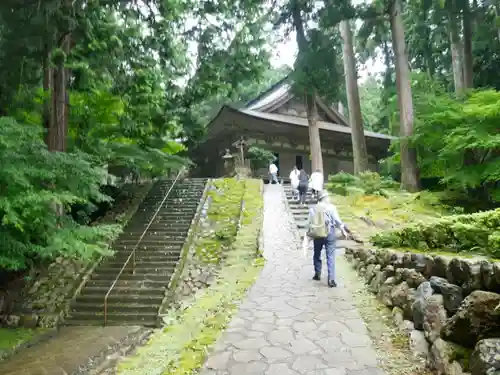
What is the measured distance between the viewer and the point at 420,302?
13.9 ft

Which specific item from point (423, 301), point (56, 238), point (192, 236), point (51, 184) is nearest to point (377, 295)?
point (423, 301)

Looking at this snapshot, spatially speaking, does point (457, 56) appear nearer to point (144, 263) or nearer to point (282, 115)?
point (282, 115)

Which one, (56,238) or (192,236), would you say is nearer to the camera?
(56,238)

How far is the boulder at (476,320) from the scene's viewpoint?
293 centimetres

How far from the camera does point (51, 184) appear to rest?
771 cm

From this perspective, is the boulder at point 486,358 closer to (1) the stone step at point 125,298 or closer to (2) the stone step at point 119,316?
(2) the stone step at point 119,316

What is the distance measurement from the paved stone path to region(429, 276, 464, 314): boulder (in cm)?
93

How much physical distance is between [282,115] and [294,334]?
73.8ft

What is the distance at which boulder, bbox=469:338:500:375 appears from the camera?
2.57 meters

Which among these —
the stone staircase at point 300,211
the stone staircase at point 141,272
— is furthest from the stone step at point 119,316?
the stone staircase at point 300,211

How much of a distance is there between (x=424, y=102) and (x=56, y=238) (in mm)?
15397

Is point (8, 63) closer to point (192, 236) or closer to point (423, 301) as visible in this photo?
point (192, 236)

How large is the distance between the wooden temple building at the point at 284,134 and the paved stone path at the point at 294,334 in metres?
16.9

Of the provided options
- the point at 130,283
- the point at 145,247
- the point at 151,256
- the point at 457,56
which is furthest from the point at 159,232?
the point at 457,56
